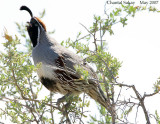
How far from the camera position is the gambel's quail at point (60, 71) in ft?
15.7

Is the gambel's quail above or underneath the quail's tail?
above

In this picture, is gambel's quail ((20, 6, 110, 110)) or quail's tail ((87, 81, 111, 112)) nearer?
gambel's quail ((20, 6, 110, 110))

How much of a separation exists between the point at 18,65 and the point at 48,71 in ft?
4.53

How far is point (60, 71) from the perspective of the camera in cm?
482

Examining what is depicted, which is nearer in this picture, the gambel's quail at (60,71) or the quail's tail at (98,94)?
the gambel's quail at (60,71)

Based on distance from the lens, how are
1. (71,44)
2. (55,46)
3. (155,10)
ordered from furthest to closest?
(55,46)
(71,44)
(155,10)

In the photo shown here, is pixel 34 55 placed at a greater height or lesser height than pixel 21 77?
greater

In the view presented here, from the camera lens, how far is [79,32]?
14.5ft

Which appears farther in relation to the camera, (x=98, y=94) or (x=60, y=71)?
(x=98, y=94)

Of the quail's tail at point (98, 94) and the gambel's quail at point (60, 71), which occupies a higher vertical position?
the gambel's quail at point (60, 71)

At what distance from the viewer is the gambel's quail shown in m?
4.79

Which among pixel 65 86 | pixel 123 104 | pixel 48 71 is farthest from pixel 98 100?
pixel 123 104

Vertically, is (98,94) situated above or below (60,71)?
below

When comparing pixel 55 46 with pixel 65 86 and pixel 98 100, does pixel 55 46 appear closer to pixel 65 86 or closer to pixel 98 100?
pixel 65 86
